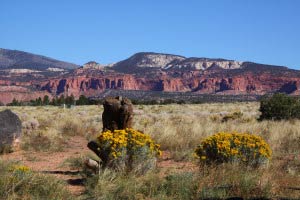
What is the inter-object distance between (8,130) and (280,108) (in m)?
14.7

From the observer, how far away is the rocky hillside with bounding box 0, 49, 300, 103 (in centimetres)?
13073

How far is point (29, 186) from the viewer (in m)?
7.64

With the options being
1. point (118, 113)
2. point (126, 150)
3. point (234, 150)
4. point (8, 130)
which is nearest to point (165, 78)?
point (8, 130)

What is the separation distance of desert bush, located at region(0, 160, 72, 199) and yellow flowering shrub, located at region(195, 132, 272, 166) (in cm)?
332

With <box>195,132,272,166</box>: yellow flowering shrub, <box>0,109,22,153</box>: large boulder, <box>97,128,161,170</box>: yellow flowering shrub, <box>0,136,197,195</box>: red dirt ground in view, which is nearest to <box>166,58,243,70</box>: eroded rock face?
<box>0,109,22,153</box>: large boulder

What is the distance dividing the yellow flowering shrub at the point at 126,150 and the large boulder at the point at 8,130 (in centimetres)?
610

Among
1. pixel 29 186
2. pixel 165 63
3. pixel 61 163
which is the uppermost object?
pixel 165 63

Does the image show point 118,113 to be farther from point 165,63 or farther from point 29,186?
point 165,63

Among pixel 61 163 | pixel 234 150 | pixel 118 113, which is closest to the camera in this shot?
pixel 234 150

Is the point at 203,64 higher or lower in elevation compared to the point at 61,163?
higher

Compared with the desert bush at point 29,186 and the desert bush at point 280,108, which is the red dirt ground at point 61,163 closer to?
the desert bush at point 29,186

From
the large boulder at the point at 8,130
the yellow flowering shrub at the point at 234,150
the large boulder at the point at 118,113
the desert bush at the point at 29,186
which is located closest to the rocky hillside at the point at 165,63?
the large boulder at the point at 8,130

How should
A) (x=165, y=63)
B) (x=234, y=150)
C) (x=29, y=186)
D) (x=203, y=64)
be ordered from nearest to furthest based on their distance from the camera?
(x=29, y=186)
(x=234, y=150)
(x=203, y=64)
(x=165, y=63)

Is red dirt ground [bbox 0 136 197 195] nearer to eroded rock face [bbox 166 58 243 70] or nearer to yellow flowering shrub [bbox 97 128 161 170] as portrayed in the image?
yellow flowering shrub [bbox 97 128 161 170]
